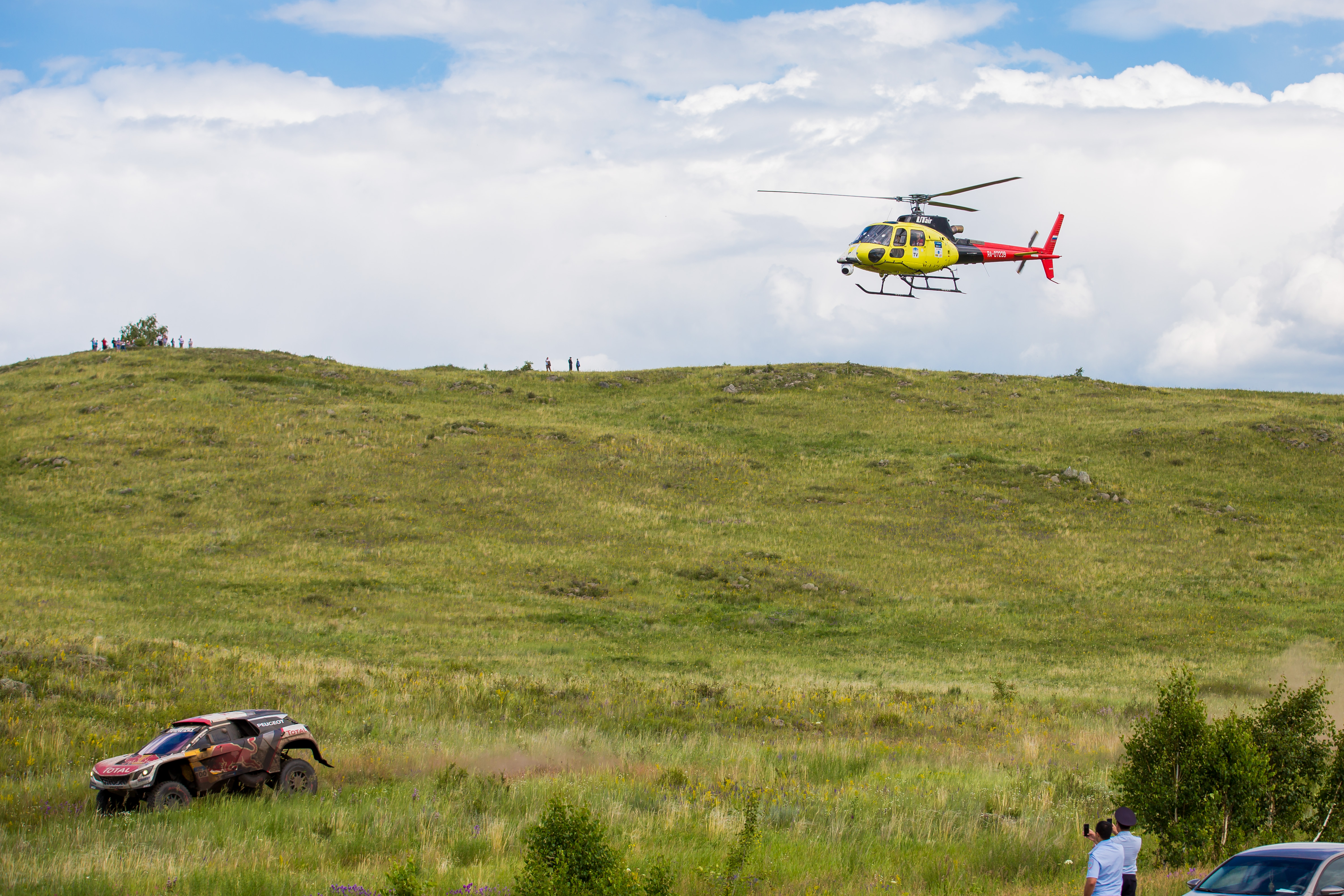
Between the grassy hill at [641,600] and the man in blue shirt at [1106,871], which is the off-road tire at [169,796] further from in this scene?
the man in blue shirt at [1106,871]

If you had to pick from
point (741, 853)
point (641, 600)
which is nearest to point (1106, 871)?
point (741, 853)

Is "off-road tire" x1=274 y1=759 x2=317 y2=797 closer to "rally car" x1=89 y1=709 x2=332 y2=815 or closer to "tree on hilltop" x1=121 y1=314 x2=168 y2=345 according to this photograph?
"rally car" x1=89 y1=709 x2=332 y2=815

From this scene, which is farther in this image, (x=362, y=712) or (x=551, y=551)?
(x=551, y=551)

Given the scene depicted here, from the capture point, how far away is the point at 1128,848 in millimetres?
9391

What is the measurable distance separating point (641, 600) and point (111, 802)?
26.4 metres

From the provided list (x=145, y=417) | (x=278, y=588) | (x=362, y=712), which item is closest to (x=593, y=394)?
(x=145, y=417)

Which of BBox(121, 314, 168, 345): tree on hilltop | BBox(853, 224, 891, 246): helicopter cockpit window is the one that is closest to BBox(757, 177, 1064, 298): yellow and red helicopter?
BBox(853, 224, 891, 246): helicopter cockpit window

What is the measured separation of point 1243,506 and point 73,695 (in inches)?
2117

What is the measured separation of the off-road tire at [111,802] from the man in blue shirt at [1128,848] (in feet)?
39.6

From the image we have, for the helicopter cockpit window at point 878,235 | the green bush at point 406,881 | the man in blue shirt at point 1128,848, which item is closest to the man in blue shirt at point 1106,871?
the man in blue shirt at point 1128,848

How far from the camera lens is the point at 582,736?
63.0 feet

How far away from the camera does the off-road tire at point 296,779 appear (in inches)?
567

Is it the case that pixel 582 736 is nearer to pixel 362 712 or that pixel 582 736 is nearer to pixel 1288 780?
pixel 362 712

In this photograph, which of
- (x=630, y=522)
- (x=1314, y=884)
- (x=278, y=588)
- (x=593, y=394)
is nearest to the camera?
(x=1314, y=884)
